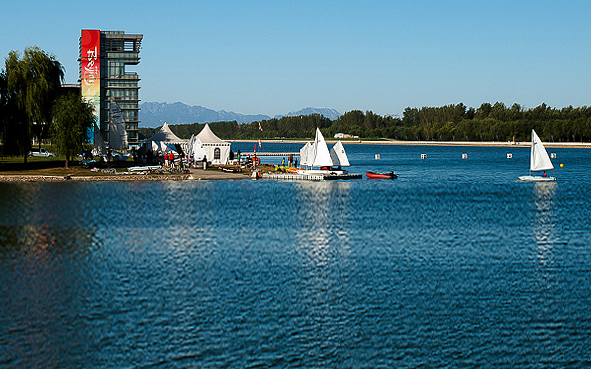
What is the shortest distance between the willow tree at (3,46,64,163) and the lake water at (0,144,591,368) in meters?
23.1

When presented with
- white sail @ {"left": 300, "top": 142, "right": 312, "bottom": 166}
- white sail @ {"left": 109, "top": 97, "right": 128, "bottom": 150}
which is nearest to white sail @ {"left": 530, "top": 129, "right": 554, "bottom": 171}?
white sail @ {"left": 300, "top": 142, "right": 312, "bottom": 166}

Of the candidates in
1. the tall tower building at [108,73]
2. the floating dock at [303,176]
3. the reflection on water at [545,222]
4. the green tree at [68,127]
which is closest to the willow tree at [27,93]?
the green tree at [68,127]

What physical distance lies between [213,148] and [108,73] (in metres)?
96.2

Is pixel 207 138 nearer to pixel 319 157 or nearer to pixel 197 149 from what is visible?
pixel 197 149

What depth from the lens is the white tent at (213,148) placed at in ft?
339

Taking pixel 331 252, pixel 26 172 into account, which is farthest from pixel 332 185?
pixel 331 252

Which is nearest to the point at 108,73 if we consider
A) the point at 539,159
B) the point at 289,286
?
the point at 539,159

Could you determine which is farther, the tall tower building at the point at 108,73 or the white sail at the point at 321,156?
the tall tower building at the point at 108,73

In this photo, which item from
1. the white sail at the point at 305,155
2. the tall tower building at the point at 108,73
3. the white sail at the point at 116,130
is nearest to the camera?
the white sail at the point at 305,155

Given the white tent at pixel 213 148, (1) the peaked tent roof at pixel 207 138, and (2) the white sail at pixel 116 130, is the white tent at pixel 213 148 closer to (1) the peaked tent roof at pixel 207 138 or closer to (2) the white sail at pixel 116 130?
(1) the peaked tent roof at pixel 207 138

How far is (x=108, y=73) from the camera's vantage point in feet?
616

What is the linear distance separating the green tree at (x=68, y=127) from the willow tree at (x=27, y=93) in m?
1.88

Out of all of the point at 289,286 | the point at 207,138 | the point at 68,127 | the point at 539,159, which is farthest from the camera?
the point at 207,138

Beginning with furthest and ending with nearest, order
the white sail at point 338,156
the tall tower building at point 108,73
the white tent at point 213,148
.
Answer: the tall tower building at point 108,73, the white tent at point 213,148, the white sail at point 338,156
